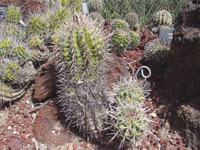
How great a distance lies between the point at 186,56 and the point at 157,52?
22.4 inches

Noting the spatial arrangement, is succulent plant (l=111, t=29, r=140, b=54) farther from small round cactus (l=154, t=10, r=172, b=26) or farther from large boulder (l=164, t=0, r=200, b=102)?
small round cactus (l=154, t=10, r=172, b=26)

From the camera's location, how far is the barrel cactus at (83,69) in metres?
1.59

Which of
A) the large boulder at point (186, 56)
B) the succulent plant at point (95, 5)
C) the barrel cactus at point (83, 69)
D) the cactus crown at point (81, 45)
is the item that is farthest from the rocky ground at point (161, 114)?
the succulent plant at point (95, 5)

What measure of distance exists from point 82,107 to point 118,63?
0.95 meters

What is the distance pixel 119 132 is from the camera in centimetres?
160

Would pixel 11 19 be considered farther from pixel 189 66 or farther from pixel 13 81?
pixel 189 66

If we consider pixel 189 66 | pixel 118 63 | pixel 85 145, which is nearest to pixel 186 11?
pixel 189 66

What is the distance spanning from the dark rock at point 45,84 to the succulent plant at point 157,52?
1.33 meters

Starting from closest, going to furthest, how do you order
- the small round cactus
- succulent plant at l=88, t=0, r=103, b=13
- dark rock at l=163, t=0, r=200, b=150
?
1. dark rock at l=163, t=0, r=200, b=150
2. the small round cactus
3. succulent plant at l=88, t=0, r=103, b=13

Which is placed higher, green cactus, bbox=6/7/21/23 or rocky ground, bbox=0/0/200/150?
green cactus, bbox=6/7/21/23

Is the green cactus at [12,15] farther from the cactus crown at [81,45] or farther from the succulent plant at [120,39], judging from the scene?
the cactus crown at [81,45]

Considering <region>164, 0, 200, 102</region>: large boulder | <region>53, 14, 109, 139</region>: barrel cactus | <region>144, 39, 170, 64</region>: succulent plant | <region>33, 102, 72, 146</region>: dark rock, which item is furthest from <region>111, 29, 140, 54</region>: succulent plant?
<region>33, 102, 72, 146</region>: dark rock

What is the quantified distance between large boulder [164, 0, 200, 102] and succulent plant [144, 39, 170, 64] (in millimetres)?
312

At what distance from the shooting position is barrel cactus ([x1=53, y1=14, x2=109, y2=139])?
1.59 metres
